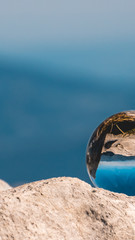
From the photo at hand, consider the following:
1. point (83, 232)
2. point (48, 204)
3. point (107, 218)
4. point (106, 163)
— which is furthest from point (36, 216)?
point (106, 163)

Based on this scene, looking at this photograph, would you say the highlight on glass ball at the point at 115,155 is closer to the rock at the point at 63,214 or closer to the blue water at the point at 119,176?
the blue water at the point at 119,176

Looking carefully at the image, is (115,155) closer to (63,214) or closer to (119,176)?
(119,176)

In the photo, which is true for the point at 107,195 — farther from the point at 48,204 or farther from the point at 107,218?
the point at 48,204

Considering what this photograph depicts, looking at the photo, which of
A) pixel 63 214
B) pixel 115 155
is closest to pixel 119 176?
pixel 115 155

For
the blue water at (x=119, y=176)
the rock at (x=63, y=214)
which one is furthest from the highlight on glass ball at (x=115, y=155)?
the rock at (x=63, y=214)

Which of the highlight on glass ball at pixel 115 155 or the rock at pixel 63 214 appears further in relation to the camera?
the highlight on glass ball at pixel 115 155
